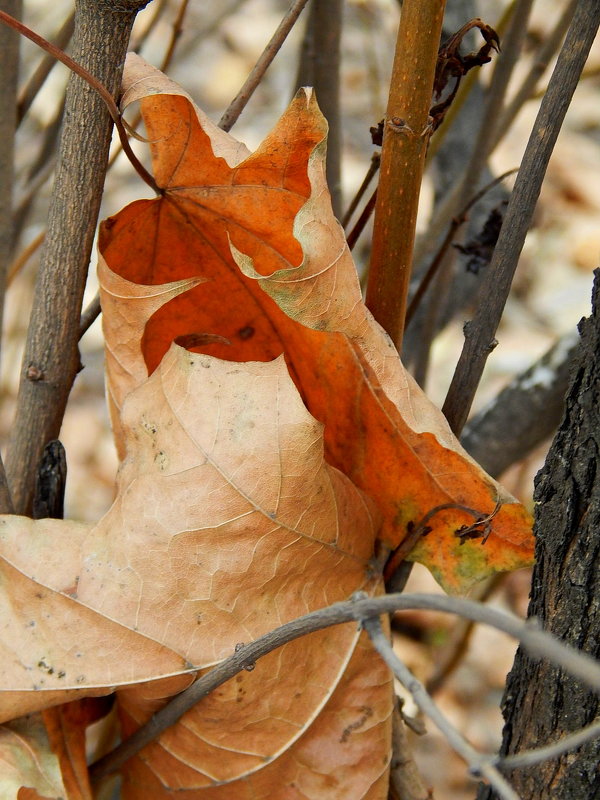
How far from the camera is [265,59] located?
0.65 metres

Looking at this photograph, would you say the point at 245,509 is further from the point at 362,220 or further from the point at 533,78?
the point at 533,78

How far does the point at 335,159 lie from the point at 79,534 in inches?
20.5

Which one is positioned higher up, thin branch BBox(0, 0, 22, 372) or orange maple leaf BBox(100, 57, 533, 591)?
thin branch BBox(0, 0, 22, 372)

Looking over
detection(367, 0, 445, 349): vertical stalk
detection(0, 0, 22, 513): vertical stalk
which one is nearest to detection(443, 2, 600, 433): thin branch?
detection(367, 0, 445, 349): vertical stalk

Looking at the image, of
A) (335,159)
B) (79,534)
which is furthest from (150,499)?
(335,159)

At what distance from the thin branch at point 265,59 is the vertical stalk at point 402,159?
0.42ft

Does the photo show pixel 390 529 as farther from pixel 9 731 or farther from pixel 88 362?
pixel 88 362

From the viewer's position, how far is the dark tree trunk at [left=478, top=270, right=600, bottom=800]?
0.50 m

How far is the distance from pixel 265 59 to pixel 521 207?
235 mm

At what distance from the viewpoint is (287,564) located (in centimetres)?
54

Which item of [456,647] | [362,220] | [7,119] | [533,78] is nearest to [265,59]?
[362,220]

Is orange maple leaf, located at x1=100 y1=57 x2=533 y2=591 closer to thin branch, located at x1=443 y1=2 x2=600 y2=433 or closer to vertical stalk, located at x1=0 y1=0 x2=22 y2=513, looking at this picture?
thin branch, located at x1=443 y1=2 x2=600 y2=433

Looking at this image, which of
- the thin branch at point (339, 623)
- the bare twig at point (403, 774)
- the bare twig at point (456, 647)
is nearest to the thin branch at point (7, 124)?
the thin branch at point (339, 623)

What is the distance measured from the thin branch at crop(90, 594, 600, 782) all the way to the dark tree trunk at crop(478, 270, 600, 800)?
0.05m
